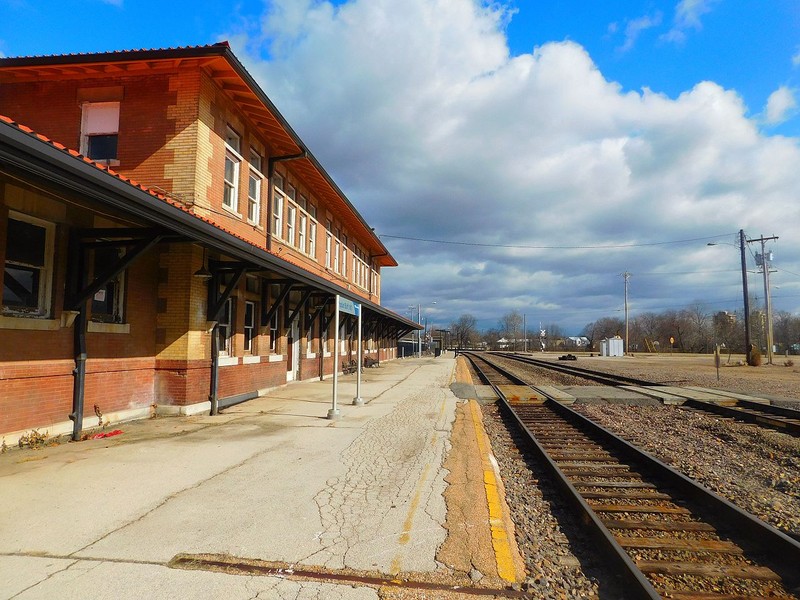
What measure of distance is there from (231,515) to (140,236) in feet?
16.6

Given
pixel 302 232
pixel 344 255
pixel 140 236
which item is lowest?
pixel 140 236

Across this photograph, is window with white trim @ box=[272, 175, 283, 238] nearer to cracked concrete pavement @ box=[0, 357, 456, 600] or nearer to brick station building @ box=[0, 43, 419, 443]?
brick station building @ box=[0, 43, 419, 443]

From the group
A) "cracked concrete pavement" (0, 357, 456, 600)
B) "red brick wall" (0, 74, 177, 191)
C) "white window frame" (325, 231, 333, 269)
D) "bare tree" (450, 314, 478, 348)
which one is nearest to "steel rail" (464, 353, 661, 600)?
"cracked concrete pavement" (0, 357, 456, 600)

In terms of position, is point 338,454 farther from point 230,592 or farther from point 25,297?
point 25,297

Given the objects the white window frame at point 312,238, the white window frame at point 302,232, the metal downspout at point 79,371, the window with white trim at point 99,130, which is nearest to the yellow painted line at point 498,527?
the metal downspout at point 79,371

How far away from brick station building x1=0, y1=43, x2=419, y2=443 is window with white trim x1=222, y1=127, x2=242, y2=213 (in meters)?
0.04

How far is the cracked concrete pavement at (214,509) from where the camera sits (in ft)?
10.9

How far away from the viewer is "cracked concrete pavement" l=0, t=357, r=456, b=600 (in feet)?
10.9

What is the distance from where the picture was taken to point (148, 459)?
629 cm

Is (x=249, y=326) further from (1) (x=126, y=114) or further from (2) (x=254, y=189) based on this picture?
(1) (x=126, y=114)

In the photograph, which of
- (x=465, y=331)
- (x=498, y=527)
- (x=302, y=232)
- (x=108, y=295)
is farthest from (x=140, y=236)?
(x=465, y=331)

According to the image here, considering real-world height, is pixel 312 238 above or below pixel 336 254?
below

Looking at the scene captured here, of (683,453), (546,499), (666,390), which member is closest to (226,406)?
(546,499)

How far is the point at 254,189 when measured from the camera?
1329 cm
